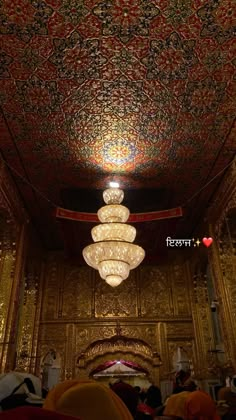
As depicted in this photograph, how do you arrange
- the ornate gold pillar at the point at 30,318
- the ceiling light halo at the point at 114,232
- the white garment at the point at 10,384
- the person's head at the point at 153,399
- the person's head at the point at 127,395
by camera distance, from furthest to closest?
1. the ornate gold pillar at the point at 30,318
2. the ceiling light halo at the point at 114,232
3. the person's head at the point at 153,399
4. the person's head at the point at 127,395
5. the white garment at the point at 10,384

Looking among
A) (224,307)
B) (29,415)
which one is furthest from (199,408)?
(224,307)

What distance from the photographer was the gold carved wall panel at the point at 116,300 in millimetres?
8031

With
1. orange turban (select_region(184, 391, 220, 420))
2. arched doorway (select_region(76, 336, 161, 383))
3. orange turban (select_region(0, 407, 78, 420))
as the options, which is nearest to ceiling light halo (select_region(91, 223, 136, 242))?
orange turban (select_region(184, 391, 220, 420))

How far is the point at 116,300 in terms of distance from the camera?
26.8ft

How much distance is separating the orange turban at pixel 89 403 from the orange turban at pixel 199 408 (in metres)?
1.31

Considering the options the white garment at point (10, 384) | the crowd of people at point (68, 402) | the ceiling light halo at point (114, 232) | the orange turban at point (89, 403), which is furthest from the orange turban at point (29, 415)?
the ceiling light halo at point (114, 232)

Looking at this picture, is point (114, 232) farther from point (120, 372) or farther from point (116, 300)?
point (120, 372)

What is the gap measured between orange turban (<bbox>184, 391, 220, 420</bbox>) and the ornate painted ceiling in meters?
3.33

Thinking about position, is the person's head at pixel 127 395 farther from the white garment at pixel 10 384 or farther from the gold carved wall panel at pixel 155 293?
the gold carved wall panel at pixel 155 293

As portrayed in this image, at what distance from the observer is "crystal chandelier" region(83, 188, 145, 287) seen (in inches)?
187

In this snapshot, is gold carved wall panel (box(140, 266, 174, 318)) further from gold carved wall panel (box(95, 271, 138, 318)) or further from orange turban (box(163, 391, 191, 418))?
orange turban (box(163, 391, 191, 418))

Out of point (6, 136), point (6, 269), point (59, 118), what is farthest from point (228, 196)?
point (6, 269)

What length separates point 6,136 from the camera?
16.3 feet

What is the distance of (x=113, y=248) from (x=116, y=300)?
3801mm
